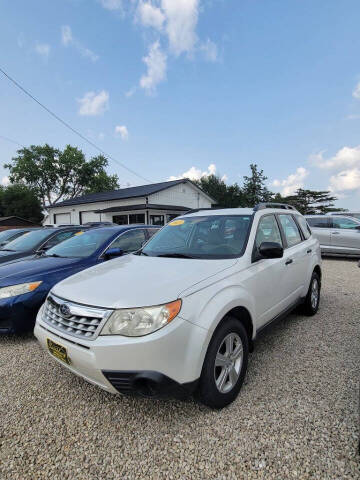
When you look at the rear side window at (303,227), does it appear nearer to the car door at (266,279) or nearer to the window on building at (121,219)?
the car door at (266,279)

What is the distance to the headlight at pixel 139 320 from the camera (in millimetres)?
1704

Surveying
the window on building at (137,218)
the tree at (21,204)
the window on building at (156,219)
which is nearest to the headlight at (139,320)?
the window on building at (156,219)

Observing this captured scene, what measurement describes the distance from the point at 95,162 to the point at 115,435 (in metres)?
45.0

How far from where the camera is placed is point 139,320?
5.64 feet

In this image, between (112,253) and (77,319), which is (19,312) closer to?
(112,253)

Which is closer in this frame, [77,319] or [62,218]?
[77,319]

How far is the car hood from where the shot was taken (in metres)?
1.81

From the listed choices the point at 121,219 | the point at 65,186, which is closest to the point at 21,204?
the point at 65,186

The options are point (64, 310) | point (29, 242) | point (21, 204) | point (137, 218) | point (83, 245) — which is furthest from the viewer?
point (21, 204)

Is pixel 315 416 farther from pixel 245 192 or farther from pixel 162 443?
pixel 245 192

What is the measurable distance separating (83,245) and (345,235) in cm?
917

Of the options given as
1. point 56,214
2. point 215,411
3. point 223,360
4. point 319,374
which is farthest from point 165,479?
point 56,214

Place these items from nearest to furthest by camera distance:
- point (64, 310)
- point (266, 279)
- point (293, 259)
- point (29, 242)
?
point (64, 310), point (266, 279), point (293, 259), point (29, 242)

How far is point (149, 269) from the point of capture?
231cm
